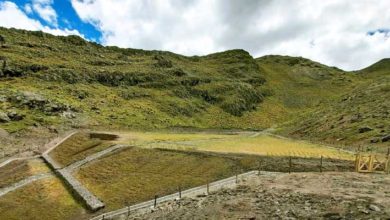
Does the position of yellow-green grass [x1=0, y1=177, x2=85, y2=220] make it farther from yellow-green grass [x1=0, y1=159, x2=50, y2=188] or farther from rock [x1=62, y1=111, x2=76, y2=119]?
rock [x1=62, y1=111, x2=76, y2=119]

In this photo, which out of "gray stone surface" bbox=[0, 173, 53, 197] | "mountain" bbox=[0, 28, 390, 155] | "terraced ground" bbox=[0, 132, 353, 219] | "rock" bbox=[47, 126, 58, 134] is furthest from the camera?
"mountain" bbox=[0, 28, 390, 155]

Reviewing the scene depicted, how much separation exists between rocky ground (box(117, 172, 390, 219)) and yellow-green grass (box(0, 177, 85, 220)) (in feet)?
32.3

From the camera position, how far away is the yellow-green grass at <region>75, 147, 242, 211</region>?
52094 millimetres

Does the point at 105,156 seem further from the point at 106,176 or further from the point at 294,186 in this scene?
the point at 294,186

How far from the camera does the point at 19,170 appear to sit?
64500mm

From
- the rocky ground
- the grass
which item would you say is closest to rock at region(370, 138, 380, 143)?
the grass

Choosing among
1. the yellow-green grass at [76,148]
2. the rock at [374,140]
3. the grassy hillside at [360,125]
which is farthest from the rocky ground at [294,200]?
the yellow-green grass at [76,148]

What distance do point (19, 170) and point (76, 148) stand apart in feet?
44.1

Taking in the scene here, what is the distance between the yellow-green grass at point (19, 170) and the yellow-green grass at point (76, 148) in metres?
3.43

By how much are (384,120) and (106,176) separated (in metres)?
60.2

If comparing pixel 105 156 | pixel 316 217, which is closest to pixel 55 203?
pixel 105 156

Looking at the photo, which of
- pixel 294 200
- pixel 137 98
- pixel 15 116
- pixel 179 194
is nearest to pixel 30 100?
pixel 15 116

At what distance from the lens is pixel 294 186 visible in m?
42.7

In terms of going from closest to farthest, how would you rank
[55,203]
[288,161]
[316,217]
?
[316,217] → [55,203] → [288,161]
